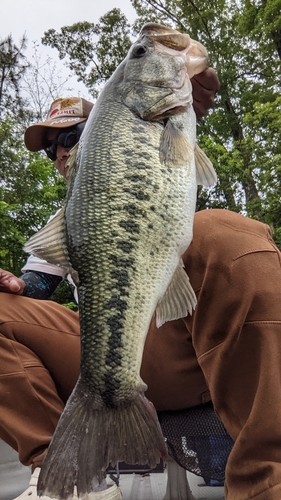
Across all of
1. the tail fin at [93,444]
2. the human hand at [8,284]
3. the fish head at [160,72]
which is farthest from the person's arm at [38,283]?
the tail fin at [93,444]

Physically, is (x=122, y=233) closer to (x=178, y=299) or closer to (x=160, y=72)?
(x=178, y=299)

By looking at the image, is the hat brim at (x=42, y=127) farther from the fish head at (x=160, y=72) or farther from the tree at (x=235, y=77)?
the tree at (x=235, y=77)

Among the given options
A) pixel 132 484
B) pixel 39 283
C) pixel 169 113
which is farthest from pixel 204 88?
pixel 132 484

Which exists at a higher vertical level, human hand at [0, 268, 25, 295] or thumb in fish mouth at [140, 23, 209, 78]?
thumb in fish mouth at [140, 23, 209, 78]

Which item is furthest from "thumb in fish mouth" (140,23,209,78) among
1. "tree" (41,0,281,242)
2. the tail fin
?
"tree" (41,0,281,242)

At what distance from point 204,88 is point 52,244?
105 centimetres

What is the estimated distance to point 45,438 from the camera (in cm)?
167

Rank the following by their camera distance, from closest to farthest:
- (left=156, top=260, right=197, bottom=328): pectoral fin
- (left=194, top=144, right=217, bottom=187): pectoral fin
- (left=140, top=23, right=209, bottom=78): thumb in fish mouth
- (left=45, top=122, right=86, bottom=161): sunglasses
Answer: (left=156, top=260, right=197, bottom=328): pectoral fin → (left=194, top=144, right=217, bottom=187): pectoral fin → (left=140, top=23, right=209, bottom=78): thumb in fish mouth → (left=45, top=122, right=86, bottom=161): sunglasses

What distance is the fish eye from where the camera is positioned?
1650 millimetres

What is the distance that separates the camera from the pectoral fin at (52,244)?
1304 mm

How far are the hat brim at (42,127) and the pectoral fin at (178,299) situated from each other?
1.70 metres

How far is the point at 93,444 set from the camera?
1.09 meters

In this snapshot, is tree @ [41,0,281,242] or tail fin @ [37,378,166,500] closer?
tail fin @ [37,378,166,500]

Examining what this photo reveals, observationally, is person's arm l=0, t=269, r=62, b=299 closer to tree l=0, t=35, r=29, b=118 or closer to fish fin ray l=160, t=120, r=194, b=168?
fish fin ray l=160, t=120, r=194, b=168
